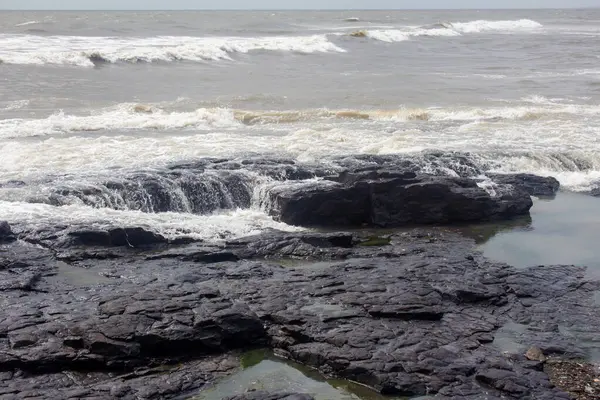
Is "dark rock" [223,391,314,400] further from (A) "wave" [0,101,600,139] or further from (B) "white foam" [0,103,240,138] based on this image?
(A) "wave" [0,101,600,139]

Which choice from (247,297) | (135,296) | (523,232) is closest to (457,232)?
(523,232)

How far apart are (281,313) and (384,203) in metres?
5.68

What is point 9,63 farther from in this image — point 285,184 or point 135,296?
point 135,296

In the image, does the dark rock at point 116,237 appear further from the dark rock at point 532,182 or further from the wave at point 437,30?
the wave at point 437,30

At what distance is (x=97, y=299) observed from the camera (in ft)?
32.3

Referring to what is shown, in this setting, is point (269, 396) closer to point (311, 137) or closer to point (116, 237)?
point (116, 237)

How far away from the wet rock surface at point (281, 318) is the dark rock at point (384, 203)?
217 centimetres

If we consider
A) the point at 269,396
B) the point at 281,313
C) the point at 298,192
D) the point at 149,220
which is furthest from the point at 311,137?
the point at 269,396

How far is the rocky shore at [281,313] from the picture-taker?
8.31 m

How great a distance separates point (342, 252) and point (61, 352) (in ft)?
17.6

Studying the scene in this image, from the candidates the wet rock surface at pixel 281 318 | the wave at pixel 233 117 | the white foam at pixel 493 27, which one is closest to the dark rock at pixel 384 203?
the wet rock surface at pixel 281 318

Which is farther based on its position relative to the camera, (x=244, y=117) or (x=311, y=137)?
(x=244, y=117)

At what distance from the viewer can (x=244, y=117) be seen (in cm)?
2697

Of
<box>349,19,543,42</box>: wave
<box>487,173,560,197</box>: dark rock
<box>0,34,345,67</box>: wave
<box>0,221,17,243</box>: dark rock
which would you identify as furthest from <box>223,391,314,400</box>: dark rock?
<box>349,19,543,42</box>: wave
